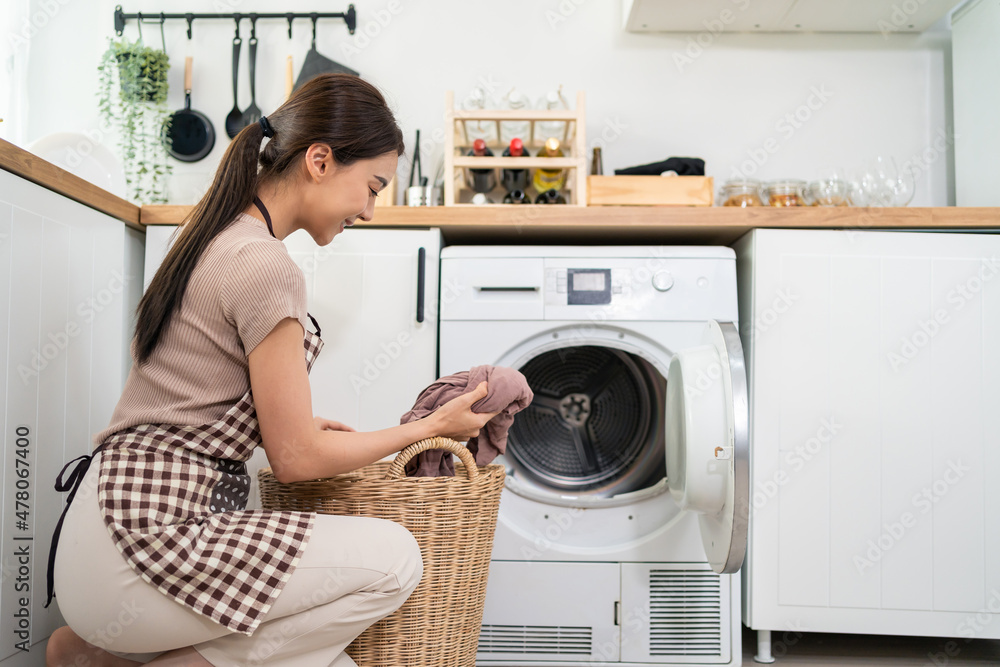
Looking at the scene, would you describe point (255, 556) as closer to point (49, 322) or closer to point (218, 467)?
point (218, 467)

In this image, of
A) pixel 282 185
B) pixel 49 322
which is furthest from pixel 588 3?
pixel 49 322

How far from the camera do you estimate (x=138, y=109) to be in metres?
2.29

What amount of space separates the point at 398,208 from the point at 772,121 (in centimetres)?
130

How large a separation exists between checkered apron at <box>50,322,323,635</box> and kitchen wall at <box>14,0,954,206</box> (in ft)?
4.70

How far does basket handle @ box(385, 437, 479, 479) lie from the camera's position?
1.14m

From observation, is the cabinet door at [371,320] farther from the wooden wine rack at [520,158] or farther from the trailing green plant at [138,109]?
the trailing green plant at [138,109]

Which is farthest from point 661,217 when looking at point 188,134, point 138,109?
point 138,109

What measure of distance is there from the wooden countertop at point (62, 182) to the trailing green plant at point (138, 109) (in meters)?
0.57

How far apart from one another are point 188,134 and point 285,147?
1.41 m

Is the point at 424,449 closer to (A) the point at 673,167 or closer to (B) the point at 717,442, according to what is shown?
(B) the point at 717,442

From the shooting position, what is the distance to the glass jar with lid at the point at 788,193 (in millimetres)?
2027

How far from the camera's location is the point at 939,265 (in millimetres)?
1668

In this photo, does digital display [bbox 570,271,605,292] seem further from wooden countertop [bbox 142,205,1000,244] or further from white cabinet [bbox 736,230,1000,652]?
white cabinet [bbox 736,230,1000,652]

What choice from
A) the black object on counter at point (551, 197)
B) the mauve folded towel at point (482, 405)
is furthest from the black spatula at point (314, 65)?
the mauve folded towel at point (482, 405)
